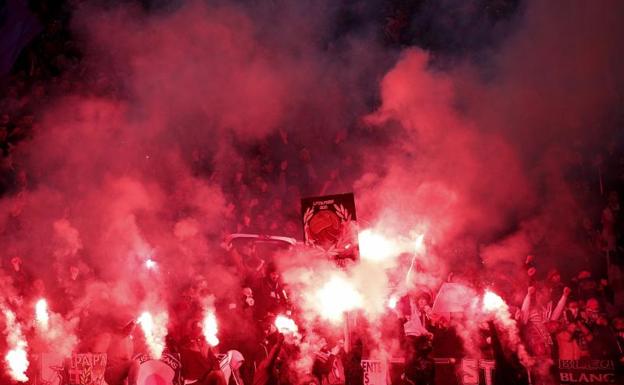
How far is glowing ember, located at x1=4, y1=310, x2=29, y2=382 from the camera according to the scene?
7.61 m

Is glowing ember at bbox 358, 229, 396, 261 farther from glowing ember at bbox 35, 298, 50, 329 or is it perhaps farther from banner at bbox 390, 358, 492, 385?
glowing ember at bbox 35, 298, 50, 329

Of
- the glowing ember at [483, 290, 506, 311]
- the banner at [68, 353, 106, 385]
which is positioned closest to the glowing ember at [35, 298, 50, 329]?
the banner at [68, 353, 106, 385]

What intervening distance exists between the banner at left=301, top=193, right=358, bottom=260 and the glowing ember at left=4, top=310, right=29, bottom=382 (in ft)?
13.7

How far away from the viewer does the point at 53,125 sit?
8.31 metres

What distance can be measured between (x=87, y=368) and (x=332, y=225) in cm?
370

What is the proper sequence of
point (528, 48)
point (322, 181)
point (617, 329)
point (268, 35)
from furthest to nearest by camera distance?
1. point (268, 35)
2. point (322, 181)
3. point (528, 48)
4. point (617, 329)

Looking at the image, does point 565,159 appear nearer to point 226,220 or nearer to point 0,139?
point 226,220

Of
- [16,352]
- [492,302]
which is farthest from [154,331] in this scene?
[492,302]

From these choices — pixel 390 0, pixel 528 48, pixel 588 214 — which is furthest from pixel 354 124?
pixel 588 214

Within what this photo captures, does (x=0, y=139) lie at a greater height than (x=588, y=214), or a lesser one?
greater

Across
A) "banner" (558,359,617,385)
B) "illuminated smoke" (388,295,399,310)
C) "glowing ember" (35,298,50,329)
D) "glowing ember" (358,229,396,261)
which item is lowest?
"banner" (558,359,617,385)

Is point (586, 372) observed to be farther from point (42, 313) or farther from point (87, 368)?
point (42, 313)

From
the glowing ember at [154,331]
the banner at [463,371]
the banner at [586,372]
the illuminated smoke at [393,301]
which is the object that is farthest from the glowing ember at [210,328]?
the banner at [586,372]

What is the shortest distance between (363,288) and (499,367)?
1616 mm
